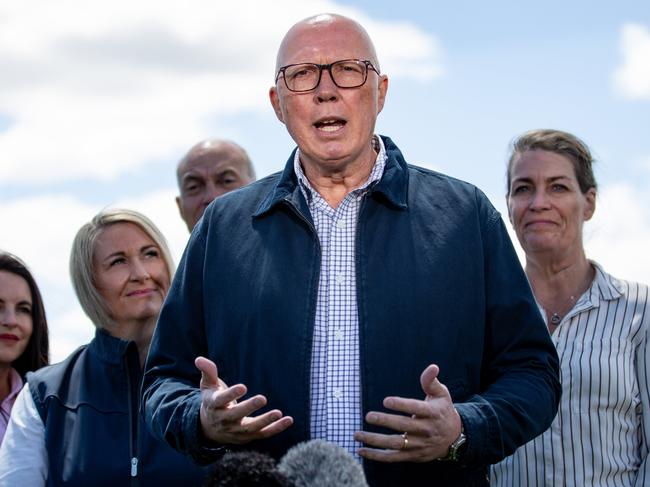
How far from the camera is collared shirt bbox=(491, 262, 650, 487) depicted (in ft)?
14.5

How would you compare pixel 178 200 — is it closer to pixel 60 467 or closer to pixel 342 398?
pixel 60 467

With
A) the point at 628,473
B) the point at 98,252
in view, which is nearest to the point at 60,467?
the point at 98,252

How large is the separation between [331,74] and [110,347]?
2051 millimetres

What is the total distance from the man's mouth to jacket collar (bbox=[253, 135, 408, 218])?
0.21 meters

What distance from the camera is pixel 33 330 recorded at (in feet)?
18.7

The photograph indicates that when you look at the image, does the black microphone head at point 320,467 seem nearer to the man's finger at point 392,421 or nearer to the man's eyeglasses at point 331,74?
the man's finger at point 392,421

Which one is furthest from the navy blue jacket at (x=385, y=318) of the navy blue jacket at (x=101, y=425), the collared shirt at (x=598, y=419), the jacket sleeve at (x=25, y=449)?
the collared shirt at (x=598, y=419)

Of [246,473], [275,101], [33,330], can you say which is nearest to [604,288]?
[275,101]

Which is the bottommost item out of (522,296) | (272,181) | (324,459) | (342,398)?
(324,459)

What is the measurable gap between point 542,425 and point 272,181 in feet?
3.69

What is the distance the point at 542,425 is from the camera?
296 cm

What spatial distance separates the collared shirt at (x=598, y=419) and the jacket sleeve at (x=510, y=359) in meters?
1.45

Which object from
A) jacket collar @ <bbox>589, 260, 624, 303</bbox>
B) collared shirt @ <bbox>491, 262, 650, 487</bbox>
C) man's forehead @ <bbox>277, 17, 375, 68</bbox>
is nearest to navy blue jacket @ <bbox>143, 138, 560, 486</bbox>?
man's forehead @ <bbox>277, 17, 375, 68</bbox>

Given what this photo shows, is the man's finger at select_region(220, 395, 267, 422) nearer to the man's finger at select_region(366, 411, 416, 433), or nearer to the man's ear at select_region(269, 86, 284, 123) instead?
the man's finger at select_region(366, 411, 416, 433)
